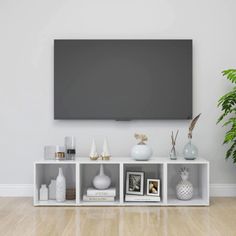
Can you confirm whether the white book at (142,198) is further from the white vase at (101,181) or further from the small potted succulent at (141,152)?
the small potted succulent at (141,152)

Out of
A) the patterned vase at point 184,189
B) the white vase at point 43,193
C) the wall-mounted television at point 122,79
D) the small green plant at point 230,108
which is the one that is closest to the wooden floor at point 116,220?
the white vase at point 43,193

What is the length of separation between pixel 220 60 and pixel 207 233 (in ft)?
6.77

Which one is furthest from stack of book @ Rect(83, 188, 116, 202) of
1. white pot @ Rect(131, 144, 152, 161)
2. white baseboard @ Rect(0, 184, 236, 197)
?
white baseboard @ Rect(0, 184, 236, 197)

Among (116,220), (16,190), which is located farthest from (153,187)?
(16,190)

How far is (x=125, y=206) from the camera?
388cm

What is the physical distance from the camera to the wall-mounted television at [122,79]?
427 centimetres

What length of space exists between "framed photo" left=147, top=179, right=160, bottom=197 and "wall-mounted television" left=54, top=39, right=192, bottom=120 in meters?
0.65

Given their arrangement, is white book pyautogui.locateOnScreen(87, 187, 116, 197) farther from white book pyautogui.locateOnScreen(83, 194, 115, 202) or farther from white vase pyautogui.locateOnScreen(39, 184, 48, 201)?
white vase pyautogui.locateOnScreen(39, 184, 48, 201)

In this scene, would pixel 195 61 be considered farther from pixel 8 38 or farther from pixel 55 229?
pixel 55 229

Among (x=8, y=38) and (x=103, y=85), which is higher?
(x=8, y=38)

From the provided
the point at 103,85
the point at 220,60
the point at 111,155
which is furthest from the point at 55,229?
the point at 220,60

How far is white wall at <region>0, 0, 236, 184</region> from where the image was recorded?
4371mm

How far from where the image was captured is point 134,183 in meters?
4.11

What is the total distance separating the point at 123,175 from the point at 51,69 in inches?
52.4
